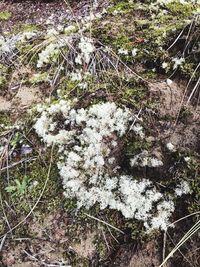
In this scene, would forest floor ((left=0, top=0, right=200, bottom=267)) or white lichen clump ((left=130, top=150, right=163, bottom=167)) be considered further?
white lichen clump ((left=130, top=150, right=163, bottom=167))

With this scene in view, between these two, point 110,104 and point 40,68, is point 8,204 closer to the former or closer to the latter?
point 110,104

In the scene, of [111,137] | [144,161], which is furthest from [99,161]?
[144,161]

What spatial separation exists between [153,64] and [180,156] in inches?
43.3

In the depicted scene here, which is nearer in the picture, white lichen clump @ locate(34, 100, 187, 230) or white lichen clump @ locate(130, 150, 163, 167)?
white lichen clump @ locate(34, 100, 187, 230)

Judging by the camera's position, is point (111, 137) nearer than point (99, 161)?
No

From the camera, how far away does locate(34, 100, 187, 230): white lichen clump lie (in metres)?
2.75

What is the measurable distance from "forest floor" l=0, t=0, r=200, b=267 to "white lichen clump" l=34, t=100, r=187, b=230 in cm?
6

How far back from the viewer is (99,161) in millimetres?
2975

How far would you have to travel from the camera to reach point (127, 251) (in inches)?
103

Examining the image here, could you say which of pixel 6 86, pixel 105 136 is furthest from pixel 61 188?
pixel 6 86

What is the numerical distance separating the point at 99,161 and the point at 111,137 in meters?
0.26

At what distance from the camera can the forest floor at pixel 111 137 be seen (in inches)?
106

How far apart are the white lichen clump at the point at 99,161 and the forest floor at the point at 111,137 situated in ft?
0.19

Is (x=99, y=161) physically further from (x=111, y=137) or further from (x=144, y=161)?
(x=144, y=161)
